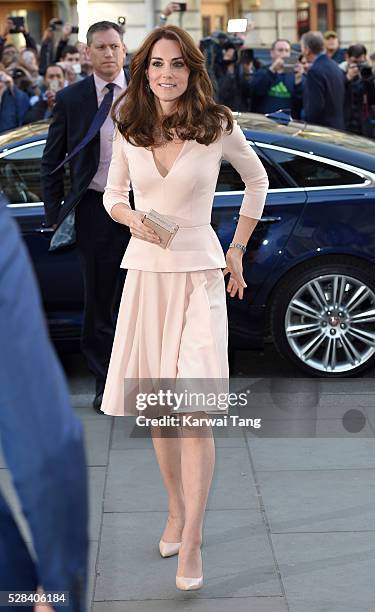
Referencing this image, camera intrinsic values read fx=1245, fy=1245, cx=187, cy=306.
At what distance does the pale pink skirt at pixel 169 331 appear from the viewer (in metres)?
4.07

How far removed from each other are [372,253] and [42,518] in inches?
228

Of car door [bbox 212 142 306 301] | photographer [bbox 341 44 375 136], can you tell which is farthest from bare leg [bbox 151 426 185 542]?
photographer [bbox 341 44 375 136]

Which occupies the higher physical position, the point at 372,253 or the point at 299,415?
the point at 372,253

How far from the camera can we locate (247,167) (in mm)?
4402

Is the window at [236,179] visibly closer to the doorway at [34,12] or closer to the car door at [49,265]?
the car door at [49,265]

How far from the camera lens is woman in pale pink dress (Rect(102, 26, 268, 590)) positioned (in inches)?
161

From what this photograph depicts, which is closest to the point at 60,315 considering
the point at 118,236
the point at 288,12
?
the point at 118,236

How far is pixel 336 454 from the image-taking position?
5.63 m

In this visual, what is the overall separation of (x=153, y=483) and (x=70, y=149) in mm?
1934

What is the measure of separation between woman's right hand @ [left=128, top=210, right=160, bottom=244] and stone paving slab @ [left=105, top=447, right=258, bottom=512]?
1341 mm

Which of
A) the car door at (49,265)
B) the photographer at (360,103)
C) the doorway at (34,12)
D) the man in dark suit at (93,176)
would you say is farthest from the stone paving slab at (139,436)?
the doorway at (34,12)

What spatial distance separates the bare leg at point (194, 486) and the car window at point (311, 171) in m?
3.19

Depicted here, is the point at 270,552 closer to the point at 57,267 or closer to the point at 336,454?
the point at 336,454

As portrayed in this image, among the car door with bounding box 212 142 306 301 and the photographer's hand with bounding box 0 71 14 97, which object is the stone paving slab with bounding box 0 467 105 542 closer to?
the car door with bounding box 212 142 306 301
